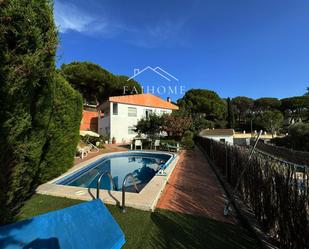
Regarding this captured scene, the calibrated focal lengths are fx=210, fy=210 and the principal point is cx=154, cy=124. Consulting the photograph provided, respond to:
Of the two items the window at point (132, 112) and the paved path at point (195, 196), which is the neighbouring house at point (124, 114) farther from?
the paved path at point (195, 196)

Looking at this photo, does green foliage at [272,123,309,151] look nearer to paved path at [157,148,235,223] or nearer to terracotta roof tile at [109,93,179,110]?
paved path at [157,148,235,223]

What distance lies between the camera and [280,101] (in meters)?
67.1

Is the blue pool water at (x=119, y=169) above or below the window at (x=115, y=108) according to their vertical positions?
below

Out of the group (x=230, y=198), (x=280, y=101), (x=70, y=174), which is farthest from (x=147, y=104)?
(x=280, y=101)

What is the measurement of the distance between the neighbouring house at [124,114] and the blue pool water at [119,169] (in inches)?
366

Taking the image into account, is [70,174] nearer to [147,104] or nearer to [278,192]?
[278,192]

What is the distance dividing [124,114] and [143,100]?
13.8 feet

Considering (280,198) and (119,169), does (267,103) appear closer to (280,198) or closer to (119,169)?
(119,169)

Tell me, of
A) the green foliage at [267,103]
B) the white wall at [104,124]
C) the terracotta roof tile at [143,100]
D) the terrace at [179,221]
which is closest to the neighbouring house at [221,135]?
the terracotta roof tile at [143,100]

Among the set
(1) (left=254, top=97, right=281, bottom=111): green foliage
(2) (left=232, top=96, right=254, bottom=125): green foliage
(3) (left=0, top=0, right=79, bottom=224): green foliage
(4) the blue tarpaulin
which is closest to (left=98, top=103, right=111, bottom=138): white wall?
(3) (left=0, top=0, right=79, bottom=224): green foliage

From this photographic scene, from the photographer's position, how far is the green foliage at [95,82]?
3816 cm

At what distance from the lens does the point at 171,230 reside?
4652mm

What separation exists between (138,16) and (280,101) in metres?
63.7

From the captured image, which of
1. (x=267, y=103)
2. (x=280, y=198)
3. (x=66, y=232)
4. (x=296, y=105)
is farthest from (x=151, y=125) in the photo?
(x=267, y=103)
